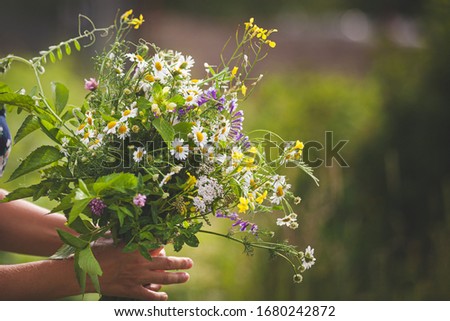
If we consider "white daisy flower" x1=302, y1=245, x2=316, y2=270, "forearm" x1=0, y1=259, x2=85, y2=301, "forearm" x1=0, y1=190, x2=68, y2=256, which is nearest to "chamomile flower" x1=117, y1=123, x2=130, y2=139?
"forearm" x1=0, y1=259, x2=85, y2=301

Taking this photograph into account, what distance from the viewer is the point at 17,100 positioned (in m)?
1.69

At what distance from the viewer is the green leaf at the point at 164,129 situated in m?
1.58

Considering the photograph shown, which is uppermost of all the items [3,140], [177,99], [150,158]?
[3,140]

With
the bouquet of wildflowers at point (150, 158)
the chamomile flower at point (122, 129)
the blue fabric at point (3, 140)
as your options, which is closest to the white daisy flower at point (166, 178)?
the bouquet of wildflowers at point (150, 158)

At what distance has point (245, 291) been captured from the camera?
3795 mm

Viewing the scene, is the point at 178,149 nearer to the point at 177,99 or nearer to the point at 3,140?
the point at 177,99

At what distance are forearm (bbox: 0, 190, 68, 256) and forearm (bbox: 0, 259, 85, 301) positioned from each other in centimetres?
33

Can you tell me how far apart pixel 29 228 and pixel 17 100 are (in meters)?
0.60

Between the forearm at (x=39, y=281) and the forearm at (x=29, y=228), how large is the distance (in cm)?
33

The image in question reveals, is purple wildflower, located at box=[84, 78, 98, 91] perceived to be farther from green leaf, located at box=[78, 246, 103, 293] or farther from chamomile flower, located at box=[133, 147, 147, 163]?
green leaf, located at box=[78, 246, 103, 293]

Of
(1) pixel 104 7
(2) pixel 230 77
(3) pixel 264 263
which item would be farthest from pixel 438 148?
(1) pixel 104 7

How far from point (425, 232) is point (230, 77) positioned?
2579 mm

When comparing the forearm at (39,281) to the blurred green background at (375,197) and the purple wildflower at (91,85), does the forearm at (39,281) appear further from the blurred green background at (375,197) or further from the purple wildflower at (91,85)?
the blurred green background at (375,197)

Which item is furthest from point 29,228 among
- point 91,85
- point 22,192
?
point 91,85
